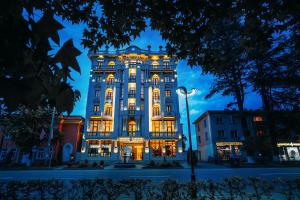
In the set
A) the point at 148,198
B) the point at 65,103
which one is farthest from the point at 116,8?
the point at 148,198

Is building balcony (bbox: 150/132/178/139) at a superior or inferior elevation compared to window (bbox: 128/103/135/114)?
inferior

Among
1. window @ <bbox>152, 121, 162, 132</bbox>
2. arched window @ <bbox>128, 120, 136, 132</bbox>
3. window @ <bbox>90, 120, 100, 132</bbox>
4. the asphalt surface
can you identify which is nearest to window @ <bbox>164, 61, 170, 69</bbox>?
window @ <bbox>152, 121, 162, 132</bbox>

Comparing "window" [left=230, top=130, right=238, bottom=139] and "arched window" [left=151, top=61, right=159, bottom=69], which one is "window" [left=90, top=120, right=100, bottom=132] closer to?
"arched window" [left=151, top=61, right=159, bottom=69]

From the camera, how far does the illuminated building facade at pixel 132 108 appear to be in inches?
1092

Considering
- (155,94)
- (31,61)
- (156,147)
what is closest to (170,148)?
(156,147)

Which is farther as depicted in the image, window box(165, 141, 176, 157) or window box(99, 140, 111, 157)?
window box(165, 141, 176, 157)

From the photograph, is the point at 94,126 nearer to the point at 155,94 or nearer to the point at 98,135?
the point at 98,135

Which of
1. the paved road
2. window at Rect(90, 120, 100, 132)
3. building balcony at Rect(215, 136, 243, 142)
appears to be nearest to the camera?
the paved road

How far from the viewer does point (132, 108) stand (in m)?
30.3

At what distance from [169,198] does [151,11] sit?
4.81 metres

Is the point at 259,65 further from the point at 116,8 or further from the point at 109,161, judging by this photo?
the point at 109,161

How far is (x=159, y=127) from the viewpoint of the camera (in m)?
29.4

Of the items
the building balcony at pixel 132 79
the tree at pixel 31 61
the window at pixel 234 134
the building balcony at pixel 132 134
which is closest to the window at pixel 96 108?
the building balcony at pixel 132 134

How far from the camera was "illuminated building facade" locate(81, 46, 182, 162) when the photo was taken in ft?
91.0
